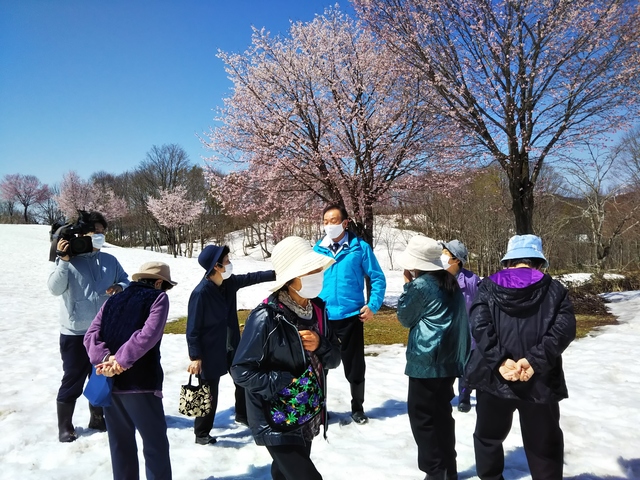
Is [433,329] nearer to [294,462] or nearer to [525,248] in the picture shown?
[525,248]

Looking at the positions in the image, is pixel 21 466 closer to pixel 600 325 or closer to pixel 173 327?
pixel 173 327

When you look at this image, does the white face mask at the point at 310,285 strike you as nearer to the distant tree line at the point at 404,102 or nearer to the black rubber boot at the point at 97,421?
the black rubber boot at the point at 97,421

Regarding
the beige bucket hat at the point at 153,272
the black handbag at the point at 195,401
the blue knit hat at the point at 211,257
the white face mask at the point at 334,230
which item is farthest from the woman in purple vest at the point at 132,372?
the white face mask at the point at 334,230

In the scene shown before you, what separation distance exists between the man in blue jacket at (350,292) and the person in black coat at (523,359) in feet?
4.65

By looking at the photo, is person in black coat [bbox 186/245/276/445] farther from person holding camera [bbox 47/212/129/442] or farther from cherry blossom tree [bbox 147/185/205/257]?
cherry blossom tree [bbox 147/185/205/257]

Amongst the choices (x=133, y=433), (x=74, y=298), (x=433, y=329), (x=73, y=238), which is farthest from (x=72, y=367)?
(x=433, y=329)

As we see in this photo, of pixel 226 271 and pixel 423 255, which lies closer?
pixel 423 255

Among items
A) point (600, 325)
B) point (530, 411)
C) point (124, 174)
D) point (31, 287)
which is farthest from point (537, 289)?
point (124, 174)

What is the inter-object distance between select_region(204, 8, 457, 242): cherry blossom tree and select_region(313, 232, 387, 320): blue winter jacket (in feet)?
25.8

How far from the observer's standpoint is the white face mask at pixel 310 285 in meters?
2.29

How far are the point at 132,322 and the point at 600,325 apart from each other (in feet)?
34.6

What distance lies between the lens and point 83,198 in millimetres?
49406

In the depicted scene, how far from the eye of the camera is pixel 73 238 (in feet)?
12.8

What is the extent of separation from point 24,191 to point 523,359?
73511 mm
